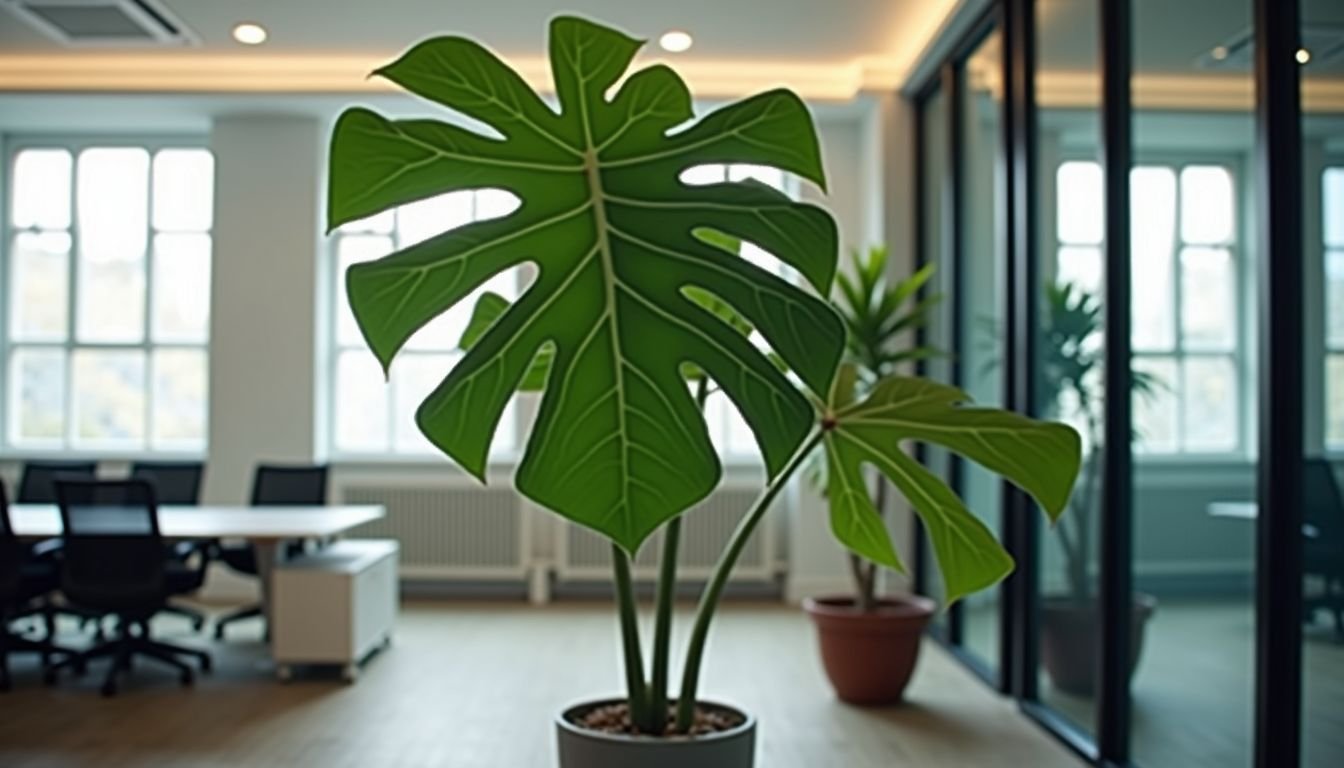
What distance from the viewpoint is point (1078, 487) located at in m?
4.62

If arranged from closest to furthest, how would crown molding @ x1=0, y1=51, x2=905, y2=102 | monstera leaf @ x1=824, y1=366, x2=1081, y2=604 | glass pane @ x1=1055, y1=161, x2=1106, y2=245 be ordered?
monstera leaf @ x1=824, y1=366, x2=1081, y2=604
glass pane @ x1=1055, y1=161, x2=1106, y2=245
crown molding @ x1=0, y1=51, x2=905, y2=102

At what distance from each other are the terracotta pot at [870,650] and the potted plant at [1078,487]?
52 cm

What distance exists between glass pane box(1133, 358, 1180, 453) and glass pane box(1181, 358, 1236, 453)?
0.27 ft

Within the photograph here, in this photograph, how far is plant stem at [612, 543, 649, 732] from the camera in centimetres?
237

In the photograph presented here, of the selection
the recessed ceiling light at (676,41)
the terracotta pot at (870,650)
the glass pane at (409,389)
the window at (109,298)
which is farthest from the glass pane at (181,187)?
the terracotta pot at (870,650)

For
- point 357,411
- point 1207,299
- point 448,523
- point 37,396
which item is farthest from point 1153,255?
point 37,396

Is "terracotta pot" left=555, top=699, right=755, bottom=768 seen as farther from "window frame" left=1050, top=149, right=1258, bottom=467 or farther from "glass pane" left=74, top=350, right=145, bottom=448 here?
"glass pane" left=74, top=350, right=145, bottom=448

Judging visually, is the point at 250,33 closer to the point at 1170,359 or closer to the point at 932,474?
the point at 1170,359

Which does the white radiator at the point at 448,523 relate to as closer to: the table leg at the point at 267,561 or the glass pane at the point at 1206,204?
the table leg at the point at 267,561

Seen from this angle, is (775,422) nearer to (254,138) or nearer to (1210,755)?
(1210,755)

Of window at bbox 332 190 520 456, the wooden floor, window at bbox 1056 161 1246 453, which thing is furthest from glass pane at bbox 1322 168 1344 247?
window at bbox 332 190 520 456

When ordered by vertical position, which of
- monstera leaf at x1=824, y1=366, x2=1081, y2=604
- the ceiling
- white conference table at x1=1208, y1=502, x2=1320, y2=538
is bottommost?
white conference table at x1=1208, y1=502, x2=1320, y2=538

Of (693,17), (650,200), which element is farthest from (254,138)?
(650,200)

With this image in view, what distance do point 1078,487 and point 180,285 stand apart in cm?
634
